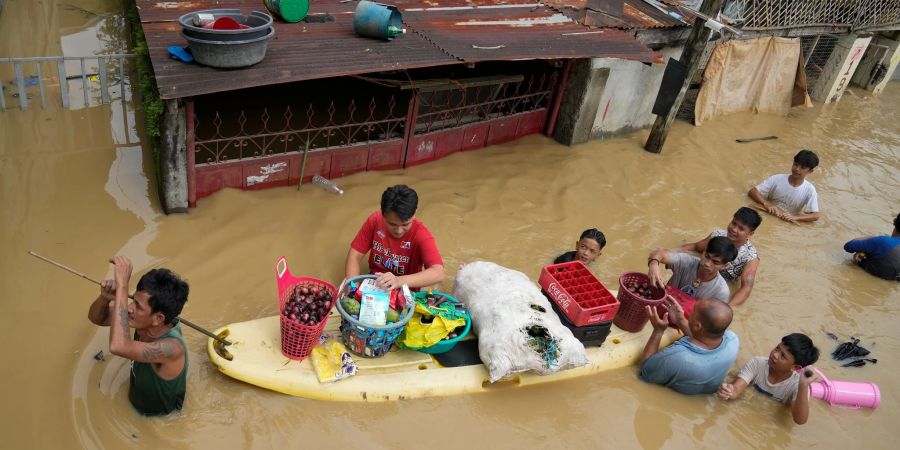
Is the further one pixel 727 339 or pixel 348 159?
pixel 348 159

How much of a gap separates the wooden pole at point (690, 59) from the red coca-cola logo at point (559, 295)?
5.08 meters

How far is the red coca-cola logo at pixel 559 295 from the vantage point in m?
A: 4.98

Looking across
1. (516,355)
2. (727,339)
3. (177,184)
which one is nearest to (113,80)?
(177,184)

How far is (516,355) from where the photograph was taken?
4504 mm

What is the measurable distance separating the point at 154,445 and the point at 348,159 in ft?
12.7

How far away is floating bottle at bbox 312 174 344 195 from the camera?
6840 mm

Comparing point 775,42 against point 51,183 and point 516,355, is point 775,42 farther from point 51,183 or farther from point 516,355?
point 51,183

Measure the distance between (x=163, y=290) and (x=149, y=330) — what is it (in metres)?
0.33

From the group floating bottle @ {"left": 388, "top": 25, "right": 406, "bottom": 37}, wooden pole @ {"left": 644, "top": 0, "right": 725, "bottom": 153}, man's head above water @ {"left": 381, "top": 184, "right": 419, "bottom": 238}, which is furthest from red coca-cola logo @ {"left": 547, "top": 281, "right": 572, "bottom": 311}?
wooden pole @ {"left": 644, "top": 0, "right": 725, "bottom": 153}

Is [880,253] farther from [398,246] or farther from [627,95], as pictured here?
[398,246]

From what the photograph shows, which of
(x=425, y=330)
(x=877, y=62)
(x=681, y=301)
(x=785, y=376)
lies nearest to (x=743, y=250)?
(x=681, y=301)

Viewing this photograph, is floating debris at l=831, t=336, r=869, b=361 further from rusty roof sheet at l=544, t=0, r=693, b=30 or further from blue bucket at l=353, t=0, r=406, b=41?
blue bucket at l=353, t=0, r=406, b=41

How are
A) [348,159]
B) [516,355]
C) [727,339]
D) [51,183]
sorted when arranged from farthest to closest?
[348,159] → [51,183] → [727,339] → [516,355]

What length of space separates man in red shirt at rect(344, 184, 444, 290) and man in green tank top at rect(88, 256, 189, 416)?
4.61 feet
